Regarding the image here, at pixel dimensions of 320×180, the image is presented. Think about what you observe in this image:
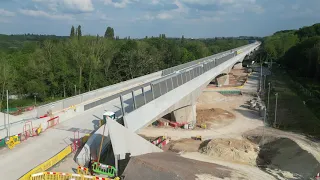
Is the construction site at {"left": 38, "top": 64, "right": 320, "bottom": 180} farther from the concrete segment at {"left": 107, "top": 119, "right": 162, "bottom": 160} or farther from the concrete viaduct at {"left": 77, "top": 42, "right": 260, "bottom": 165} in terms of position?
the concrete viaduct at {"left": 77, "top": 42, "right": 260, "bottom": 165}

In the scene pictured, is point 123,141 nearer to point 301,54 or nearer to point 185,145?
point 185,145

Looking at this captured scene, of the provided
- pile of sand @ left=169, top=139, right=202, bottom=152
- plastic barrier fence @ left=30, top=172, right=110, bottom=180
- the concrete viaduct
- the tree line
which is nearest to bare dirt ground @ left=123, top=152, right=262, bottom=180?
plastic barrier fence @ left=30, top=172, right=110, bottom=180

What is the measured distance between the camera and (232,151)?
1130 inches

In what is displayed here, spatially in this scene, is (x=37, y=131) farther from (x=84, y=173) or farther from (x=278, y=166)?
(x=278, y=166)

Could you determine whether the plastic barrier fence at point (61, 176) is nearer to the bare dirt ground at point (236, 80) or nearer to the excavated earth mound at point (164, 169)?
the excavated earth mound at point (164, 169)

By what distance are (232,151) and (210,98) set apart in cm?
2894

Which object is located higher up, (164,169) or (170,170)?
(164,169)

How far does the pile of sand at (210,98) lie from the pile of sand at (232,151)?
24016 millimetres

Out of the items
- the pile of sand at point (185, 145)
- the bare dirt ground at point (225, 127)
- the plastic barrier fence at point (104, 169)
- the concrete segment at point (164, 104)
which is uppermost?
the concrete segment at point (164, 104)

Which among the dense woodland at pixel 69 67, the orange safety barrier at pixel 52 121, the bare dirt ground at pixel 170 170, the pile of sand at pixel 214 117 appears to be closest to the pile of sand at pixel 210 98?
the pile of sand at pixel 214 117

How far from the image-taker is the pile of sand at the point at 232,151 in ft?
91.8

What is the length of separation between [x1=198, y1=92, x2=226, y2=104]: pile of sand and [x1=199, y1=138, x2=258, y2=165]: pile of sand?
2402 cm

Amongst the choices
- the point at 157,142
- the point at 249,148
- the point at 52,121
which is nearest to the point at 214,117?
the point at 249,148

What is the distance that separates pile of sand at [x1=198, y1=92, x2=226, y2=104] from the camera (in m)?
55.3
